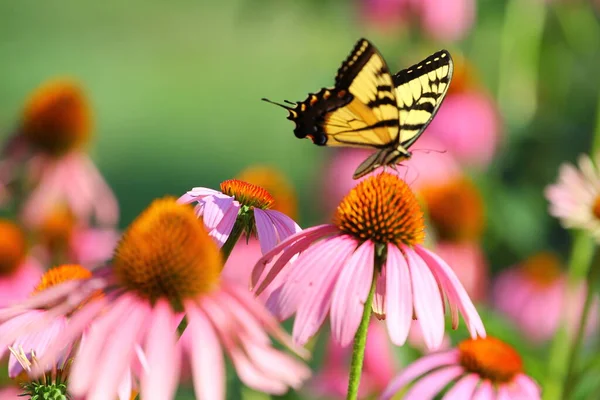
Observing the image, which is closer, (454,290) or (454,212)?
(454,290)

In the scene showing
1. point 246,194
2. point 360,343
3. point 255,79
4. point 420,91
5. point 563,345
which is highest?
point 255,79

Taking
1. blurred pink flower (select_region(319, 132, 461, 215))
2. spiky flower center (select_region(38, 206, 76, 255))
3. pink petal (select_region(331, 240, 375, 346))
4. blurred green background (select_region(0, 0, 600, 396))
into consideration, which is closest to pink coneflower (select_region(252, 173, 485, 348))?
pink petal (select_region(331, 240, 375, 346))

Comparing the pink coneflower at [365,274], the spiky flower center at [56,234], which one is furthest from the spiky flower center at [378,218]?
the spiky flower center at [56,234]

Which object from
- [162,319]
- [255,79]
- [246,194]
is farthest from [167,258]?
[255,79]

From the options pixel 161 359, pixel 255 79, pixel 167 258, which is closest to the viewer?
pixel 161 359

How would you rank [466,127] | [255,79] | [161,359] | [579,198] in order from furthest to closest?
[255,79]
[466,127]
[579,198]
[161,359]

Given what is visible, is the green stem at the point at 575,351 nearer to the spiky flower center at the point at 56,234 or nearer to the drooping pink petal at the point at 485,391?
the drooping pink petal at the point at 485,391

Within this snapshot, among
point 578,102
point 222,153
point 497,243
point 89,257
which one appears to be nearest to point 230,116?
point 222,153

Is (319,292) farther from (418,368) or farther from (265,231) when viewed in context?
(418,368)
